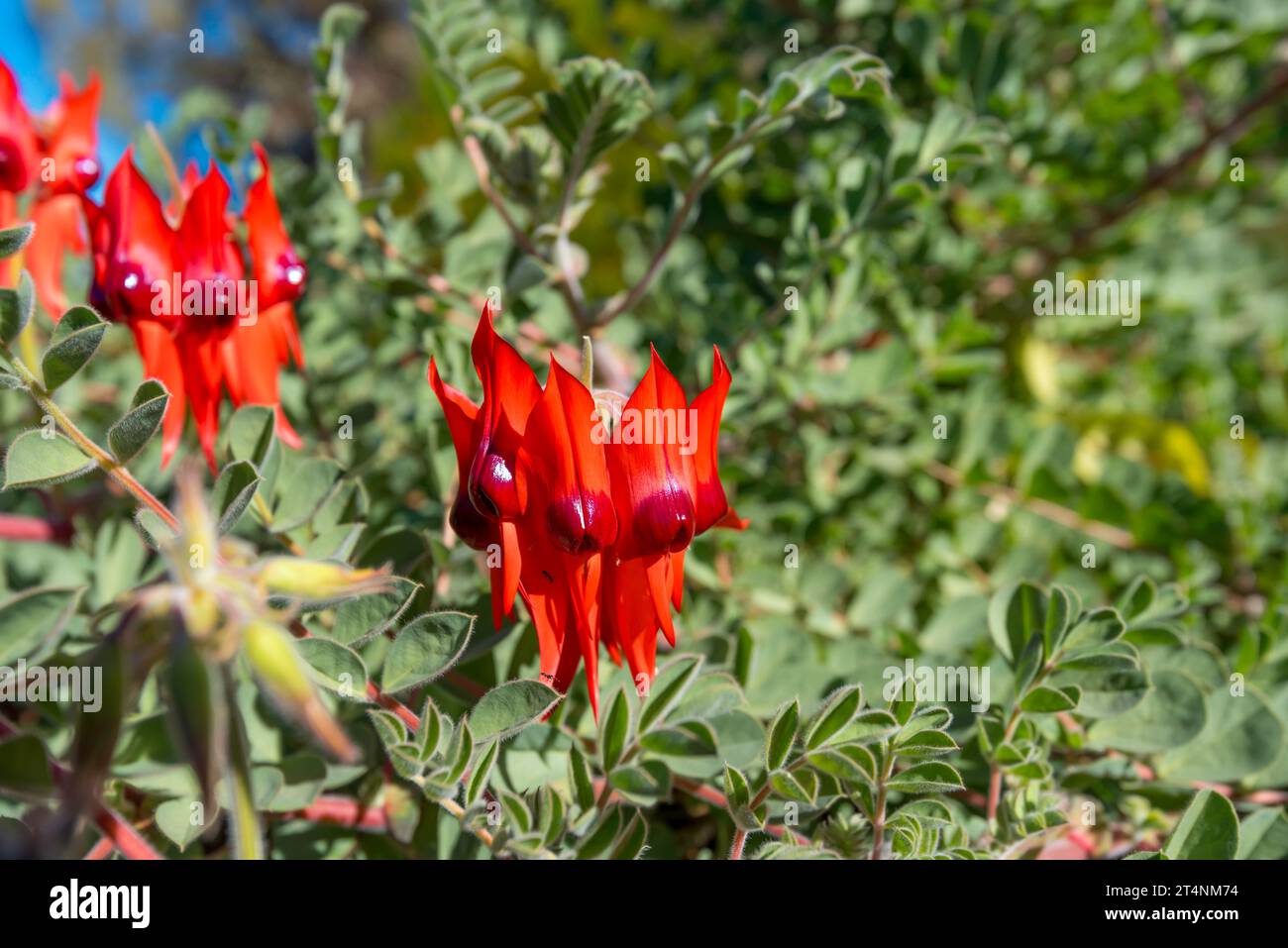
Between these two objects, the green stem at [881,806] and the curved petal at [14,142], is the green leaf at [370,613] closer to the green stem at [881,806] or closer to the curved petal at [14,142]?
the green stem at [881,806]

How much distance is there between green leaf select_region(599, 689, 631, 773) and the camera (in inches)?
29.4

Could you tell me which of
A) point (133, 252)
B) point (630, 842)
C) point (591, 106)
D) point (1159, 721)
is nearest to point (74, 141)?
point (133, 252)

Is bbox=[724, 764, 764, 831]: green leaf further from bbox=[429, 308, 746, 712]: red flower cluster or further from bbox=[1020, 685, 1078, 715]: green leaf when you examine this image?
bbox=[1020, 685, 1078, 715]: green leaf

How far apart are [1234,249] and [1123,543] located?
115 centimetres

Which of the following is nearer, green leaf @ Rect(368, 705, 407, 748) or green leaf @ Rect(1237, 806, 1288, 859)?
green leaf @ Rect(368, 705, 407, 748)

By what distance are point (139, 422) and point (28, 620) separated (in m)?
0.20

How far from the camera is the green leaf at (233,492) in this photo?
66 centimetres

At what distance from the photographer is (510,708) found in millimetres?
652

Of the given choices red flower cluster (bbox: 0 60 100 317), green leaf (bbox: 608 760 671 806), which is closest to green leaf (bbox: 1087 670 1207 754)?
green leaf (bbox: 608 760 671 806)

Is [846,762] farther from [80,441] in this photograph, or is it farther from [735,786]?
[80,441]

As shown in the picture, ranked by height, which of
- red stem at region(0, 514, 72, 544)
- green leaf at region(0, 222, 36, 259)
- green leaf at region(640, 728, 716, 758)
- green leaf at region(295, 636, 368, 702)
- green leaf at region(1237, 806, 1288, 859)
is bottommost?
green leaf at region(1237, 806, 1288, 859)

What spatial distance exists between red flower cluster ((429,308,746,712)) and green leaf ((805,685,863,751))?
106 millimetres

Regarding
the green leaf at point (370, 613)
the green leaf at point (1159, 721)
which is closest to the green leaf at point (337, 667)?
the green leaf at point (370, 613)
